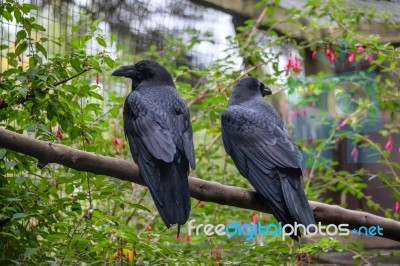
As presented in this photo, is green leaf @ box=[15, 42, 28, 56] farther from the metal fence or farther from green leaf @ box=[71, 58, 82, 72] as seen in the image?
the metal fence

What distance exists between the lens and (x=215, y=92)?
2.77m

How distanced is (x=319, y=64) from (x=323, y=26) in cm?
37

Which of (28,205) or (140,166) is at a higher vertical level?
(140,166)

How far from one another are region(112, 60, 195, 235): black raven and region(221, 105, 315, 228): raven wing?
18 centimetres

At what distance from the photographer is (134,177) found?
1527 mm

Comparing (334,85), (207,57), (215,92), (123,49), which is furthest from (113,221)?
(334,85)

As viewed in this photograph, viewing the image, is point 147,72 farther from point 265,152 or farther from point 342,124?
point 342,124

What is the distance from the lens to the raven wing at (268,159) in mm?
1603

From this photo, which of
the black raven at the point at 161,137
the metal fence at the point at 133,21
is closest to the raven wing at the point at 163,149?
A: the black raven at the point at 161,137

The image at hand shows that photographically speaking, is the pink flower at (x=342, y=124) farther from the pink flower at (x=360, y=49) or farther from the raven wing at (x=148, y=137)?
the raven wing at (x=148, y=137)

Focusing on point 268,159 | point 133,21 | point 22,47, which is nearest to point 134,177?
point 268,159

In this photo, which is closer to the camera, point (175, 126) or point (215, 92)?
point (175, 126)

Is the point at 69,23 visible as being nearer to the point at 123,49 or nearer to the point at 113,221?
the point at 123,49

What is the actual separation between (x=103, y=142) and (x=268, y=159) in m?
0.67
